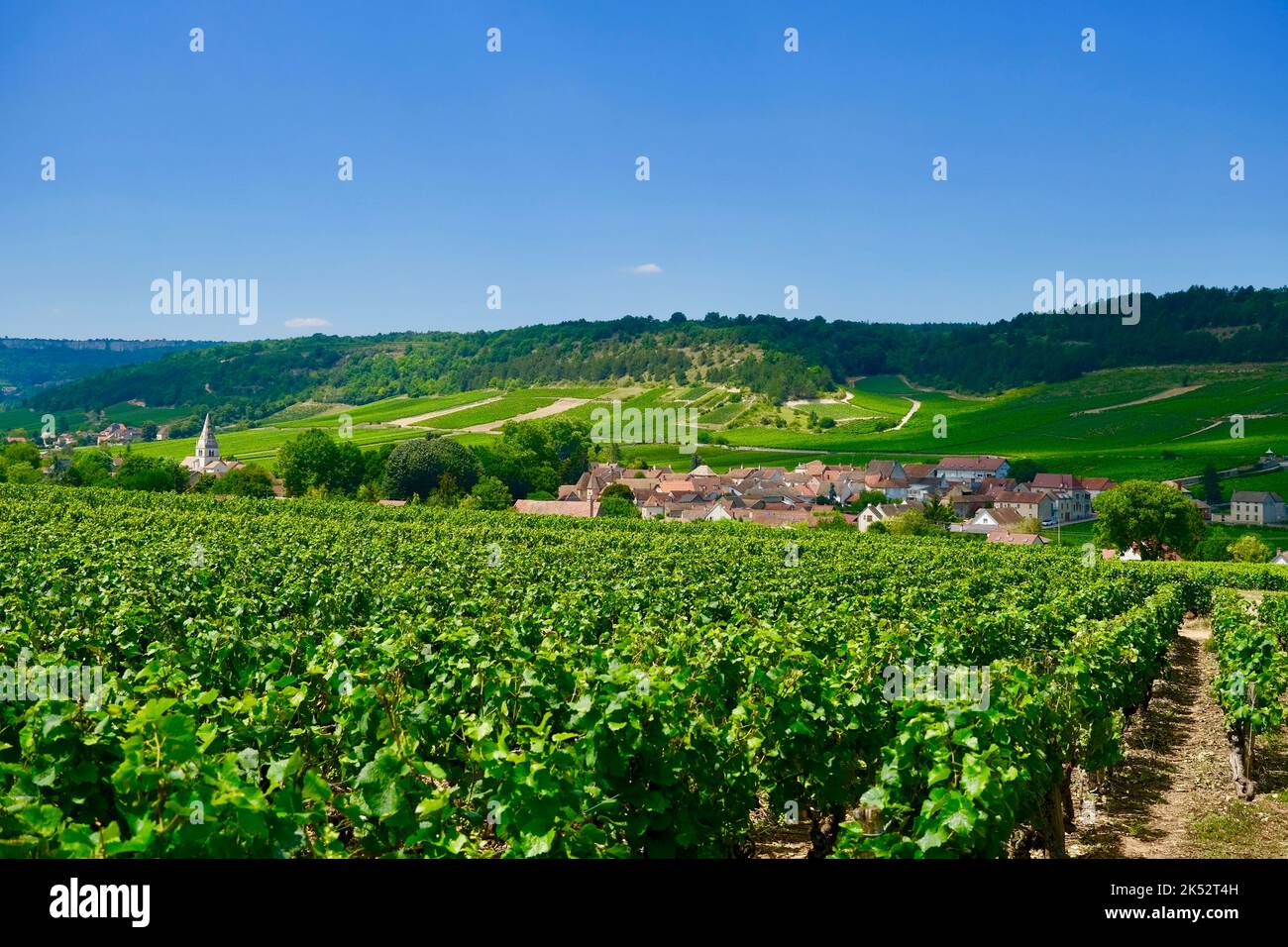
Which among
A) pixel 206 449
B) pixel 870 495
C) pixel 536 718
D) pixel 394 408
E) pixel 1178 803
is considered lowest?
pixel 870 495

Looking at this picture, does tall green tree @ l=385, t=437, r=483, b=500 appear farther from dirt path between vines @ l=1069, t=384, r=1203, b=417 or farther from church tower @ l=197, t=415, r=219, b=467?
dirt path between vines @ l=1069, t=384, r=1203, b=417

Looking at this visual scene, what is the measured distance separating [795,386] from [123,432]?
113932mm

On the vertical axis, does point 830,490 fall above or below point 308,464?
below

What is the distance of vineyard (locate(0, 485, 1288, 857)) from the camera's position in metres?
5.75

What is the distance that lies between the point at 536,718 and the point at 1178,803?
28.1 ft

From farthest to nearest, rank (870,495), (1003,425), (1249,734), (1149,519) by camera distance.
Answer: (1003,425) < (870,495) < (1149,519) < (1249,734)

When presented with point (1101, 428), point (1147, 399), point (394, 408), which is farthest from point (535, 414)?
point (1147, 399)

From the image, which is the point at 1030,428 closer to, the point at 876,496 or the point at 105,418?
the point at 876,496

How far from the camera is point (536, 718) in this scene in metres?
8.36

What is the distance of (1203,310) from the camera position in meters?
188

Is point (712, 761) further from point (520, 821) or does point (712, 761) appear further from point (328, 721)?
point (328, 721)

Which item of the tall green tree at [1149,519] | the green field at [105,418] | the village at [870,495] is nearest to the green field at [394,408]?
the green field at [105,418]

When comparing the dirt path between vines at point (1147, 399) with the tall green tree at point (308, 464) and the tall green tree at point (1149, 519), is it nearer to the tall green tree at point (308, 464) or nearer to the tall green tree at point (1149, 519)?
the tall green tree at point (1149, 519)
